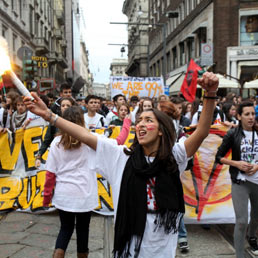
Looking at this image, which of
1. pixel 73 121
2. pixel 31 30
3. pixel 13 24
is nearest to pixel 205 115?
pixel 73 121

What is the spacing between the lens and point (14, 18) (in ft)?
85.0

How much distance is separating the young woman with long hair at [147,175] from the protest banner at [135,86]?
1222 cm

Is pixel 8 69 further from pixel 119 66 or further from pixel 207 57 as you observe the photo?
pixel 119 66

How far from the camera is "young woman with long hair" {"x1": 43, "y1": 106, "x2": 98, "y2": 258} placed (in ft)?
11.3

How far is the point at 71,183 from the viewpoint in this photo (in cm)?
347

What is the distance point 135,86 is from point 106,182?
29.8ft

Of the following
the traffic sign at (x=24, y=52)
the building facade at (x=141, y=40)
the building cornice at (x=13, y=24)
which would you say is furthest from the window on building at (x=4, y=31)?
the building facade at (x=141, y=40)

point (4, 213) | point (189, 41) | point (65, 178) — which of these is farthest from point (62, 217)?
point (189, 41)

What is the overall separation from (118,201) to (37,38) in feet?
112

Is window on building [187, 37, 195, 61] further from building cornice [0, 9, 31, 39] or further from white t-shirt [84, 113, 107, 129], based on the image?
white t-shirt [84, 113, 107, 129]

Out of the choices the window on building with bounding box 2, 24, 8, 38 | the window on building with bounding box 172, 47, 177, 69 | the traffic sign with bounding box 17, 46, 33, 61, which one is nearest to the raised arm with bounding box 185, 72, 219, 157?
the traffic sign with bounding box 17, 46, 33, 61

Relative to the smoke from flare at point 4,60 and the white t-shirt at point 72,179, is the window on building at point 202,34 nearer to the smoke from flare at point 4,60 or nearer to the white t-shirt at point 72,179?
the white t-shirt at point 72,179

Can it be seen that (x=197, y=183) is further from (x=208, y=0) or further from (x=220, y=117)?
(x=208, y=0)

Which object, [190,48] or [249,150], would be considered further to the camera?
[190,48]
